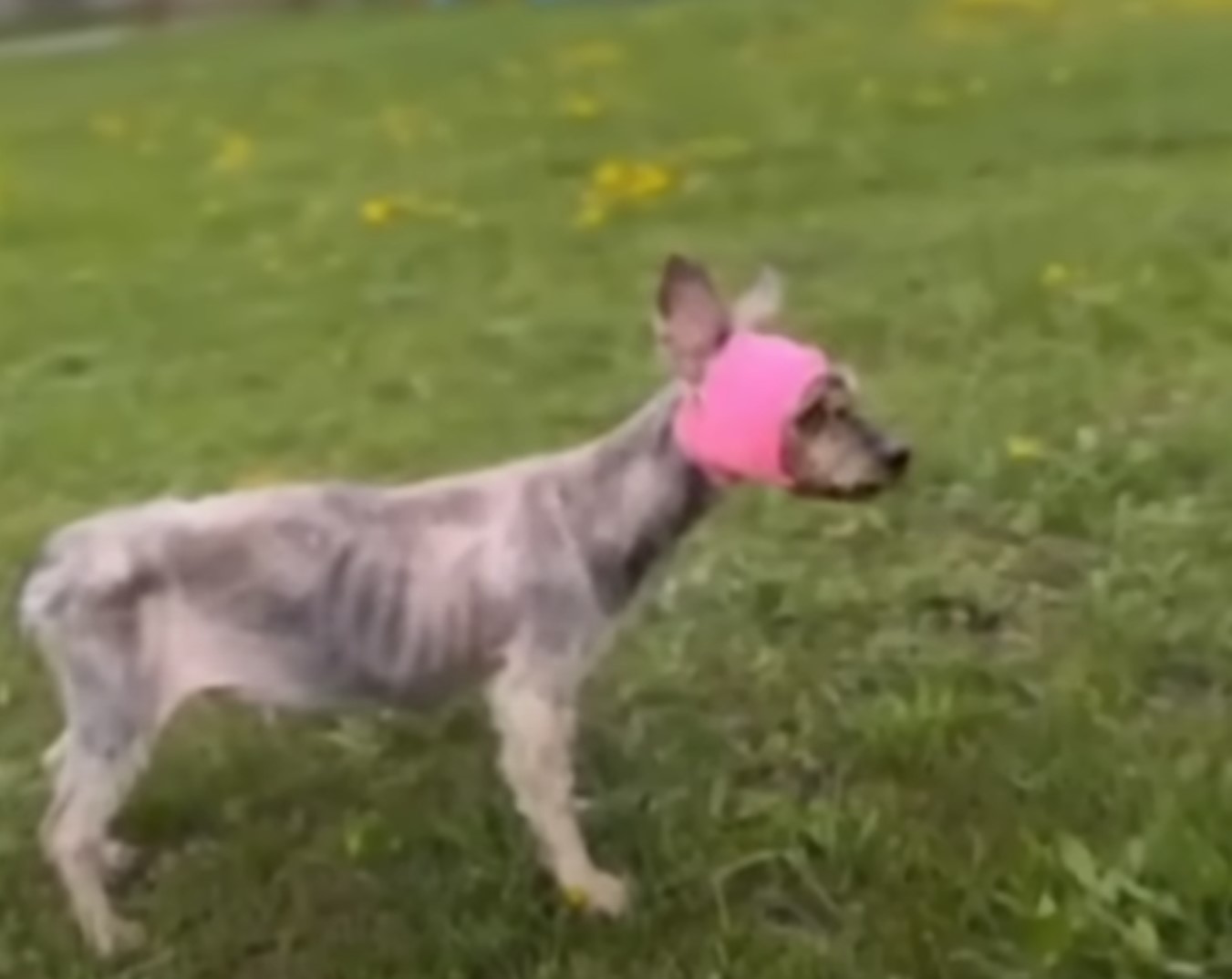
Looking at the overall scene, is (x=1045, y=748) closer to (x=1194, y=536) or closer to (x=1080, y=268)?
(x=1194, y=536)

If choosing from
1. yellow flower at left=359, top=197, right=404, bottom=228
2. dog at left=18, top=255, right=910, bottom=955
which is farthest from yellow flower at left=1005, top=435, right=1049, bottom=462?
yellow flower at left=359, top=197, right=404, bottom=228

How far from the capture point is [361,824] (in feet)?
17.9

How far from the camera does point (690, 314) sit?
4805 mm

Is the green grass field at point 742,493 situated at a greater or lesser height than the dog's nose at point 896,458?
lesser

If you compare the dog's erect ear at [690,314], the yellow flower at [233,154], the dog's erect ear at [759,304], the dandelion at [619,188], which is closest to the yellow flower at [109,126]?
the yellow flower at [233,154]

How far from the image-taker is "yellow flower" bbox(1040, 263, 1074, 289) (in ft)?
29.4

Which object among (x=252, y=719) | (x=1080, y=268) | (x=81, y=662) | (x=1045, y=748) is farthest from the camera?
(x=1080, y=268)

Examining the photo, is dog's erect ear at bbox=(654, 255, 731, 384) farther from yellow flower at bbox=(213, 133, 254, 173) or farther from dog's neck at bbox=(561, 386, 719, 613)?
yellow flower at bbox=(213, 133, 254, 173)

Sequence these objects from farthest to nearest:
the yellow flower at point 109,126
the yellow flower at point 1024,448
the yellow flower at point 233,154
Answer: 1. the yellow flower at point 109,126
2. the yellow flower at point 233,154
3. the yellow flower at point 1024,448

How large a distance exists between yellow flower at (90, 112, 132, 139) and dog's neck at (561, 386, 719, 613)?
10.3m

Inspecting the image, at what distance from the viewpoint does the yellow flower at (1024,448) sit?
7.07 meters

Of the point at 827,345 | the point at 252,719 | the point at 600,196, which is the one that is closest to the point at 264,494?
the point at 252,719

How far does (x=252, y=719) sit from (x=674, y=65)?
1003cm

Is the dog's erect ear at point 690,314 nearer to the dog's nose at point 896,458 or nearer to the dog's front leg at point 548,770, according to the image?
the dog's nose at point 896,458
